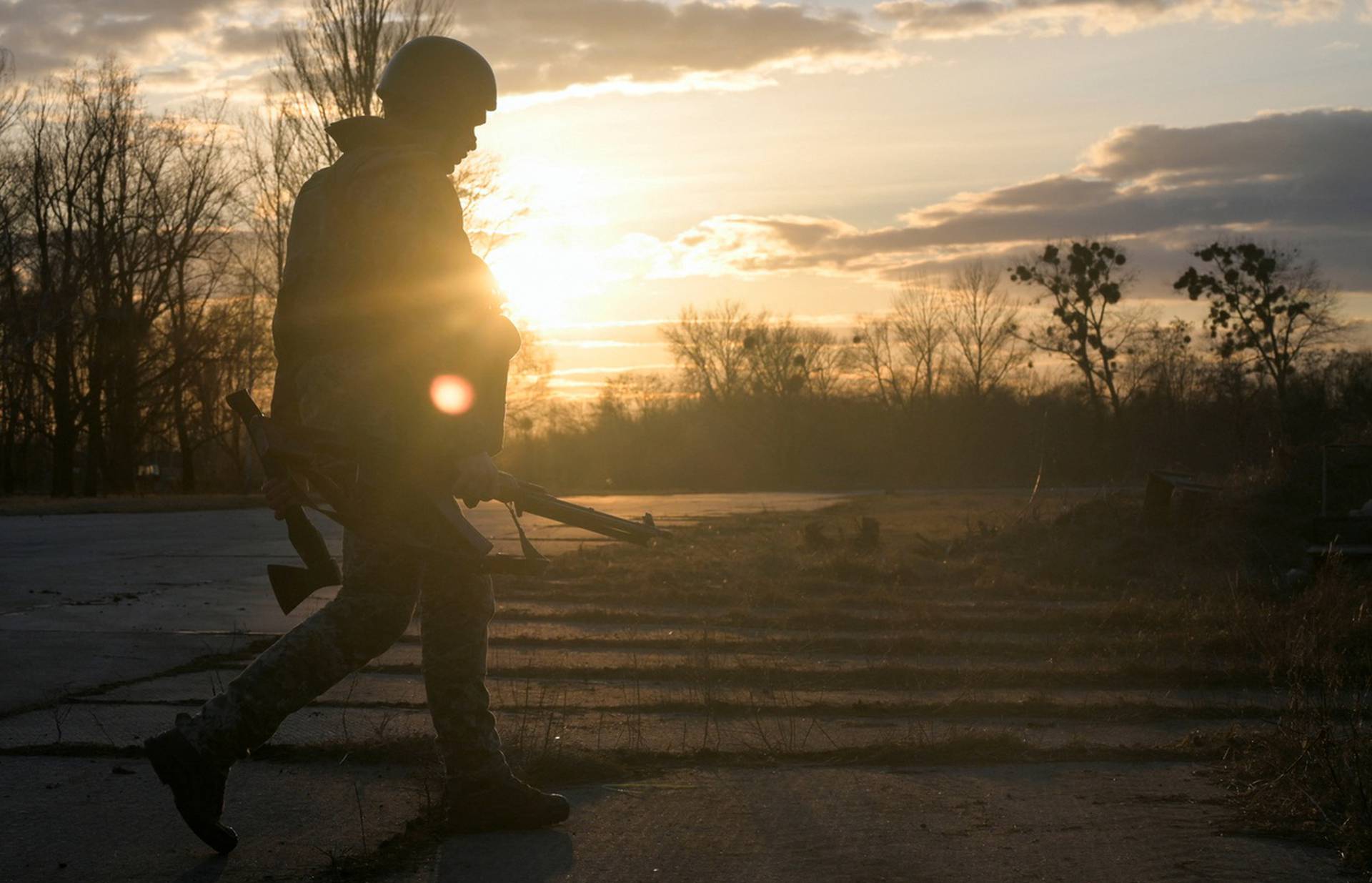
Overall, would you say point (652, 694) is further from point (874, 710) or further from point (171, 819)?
point (171, 819)

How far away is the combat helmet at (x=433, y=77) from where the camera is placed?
11.5 ft

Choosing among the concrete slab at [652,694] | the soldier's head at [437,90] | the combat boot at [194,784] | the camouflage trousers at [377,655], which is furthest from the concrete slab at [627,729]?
the soldier's head at [437,90]

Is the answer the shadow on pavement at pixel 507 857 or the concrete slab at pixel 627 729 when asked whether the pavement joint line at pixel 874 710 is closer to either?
the concrete slab at pixel 627 729

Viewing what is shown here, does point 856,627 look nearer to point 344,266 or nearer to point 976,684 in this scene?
point 976,684

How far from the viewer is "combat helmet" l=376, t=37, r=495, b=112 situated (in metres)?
3.52

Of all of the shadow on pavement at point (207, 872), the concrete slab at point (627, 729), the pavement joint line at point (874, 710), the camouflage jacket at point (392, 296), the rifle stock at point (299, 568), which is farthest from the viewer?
the pavement joint line at point (874, 710)

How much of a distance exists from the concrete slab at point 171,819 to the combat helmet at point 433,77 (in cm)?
196

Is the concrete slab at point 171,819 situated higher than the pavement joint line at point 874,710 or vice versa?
the concrete slab at point 171,819

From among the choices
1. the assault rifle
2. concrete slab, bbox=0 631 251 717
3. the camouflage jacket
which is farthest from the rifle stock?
concrete slab, bbox=0 631 251 717

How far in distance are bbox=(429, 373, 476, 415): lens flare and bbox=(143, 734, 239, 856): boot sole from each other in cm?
106

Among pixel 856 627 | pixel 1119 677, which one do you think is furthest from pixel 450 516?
pixel 856 627

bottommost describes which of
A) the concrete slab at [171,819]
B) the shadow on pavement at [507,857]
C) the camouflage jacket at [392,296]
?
the shadow on pavement at [507,857]

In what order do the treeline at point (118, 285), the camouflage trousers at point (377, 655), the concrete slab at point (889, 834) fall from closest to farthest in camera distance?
1. the concrete slab at point (889, 834)
2. the camouflage trousers at point (377, 655)
3. the treeline at point (118, 285)

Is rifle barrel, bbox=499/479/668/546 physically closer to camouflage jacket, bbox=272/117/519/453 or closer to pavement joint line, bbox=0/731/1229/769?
camouflage jacket, bbox=272/117/519/453
